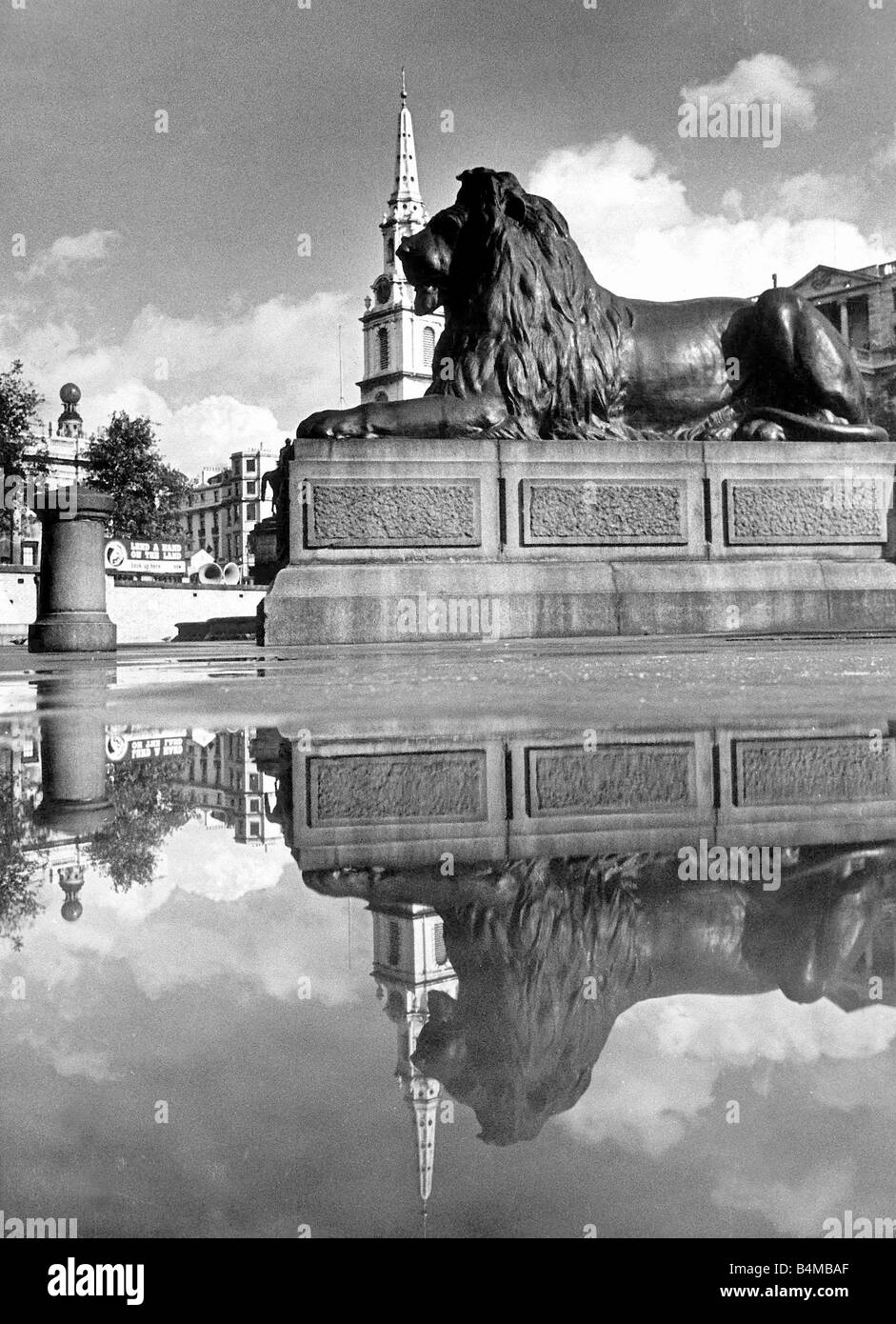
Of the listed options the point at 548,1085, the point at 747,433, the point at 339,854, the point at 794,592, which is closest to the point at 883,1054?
the point at 548,1085

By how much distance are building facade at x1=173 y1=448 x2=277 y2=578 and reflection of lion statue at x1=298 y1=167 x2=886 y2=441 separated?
3353 inches

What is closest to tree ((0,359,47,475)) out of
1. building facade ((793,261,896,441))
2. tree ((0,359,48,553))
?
tree ((0,359,48,553))

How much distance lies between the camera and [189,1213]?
1.88 ft

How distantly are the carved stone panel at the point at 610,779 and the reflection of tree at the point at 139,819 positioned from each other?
0.49 metres

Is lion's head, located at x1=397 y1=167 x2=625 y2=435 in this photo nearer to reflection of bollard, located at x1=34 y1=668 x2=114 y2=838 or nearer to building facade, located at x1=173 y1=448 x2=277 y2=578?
reflection of bollard, located at x1=34 y1=668 x2=114 y2=838

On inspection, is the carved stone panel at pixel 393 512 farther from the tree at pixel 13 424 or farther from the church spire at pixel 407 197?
the church spire at pixel 407 197

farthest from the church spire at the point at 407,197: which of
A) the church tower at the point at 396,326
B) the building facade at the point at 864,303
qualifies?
the building facade at the point at 864,303

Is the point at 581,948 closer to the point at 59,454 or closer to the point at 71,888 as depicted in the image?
the point at 71,888

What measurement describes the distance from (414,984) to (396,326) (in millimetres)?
101790
